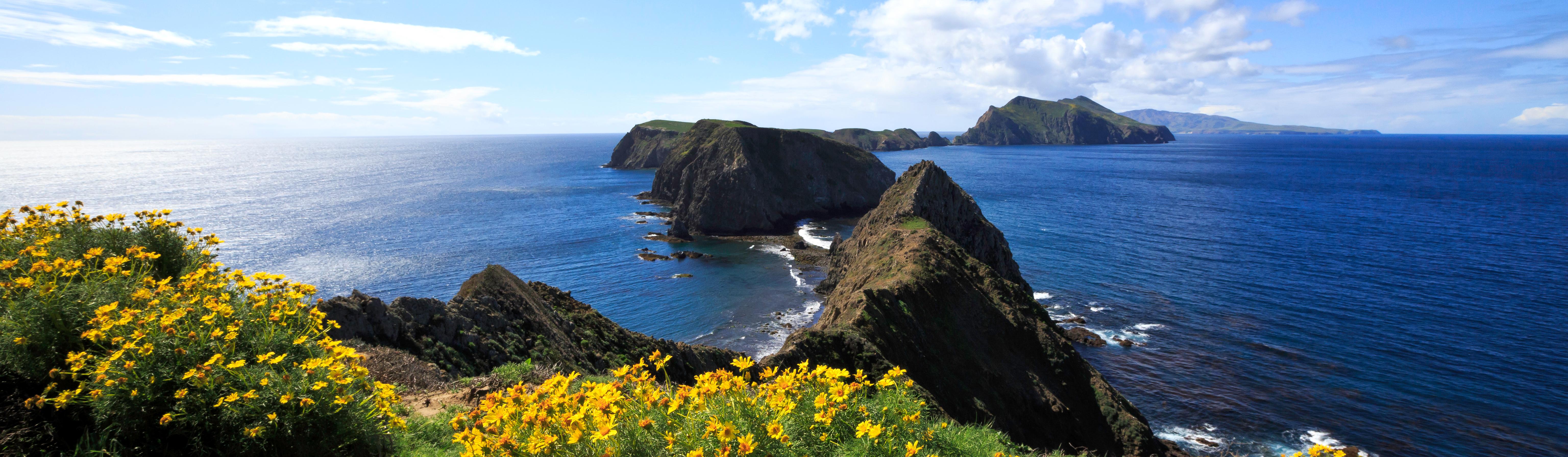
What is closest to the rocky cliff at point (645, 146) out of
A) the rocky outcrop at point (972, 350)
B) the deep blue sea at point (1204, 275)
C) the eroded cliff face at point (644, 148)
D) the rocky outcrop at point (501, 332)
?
the eroded cliff face at point (644, 148)

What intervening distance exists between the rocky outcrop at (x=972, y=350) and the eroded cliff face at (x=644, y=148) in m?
138

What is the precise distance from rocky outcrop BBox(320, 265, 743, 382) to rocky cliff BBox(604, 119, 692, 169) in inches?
5763

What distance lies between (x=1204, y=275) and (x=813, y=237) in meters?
39.7

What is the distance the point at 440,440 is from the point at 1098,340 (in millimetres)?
40496

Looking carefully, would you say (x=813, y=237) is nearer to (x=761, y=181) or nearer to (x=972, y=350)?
(x=761, y=181)

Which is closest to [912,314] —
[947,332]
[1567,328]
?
[947,332]

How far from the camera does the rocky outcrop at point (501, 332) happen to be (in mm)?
14156

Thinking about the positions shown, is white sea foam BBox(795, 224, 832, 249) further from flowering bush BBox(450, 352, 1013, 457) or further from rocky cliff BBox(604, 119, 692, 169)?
rocky cliff BBox(604, 119, 692, 169)

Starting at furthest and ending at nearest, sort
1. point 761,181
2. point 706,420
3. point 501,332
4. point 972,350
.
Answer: point 761,181 < point 972,350 < point 501,332 < point 706,420

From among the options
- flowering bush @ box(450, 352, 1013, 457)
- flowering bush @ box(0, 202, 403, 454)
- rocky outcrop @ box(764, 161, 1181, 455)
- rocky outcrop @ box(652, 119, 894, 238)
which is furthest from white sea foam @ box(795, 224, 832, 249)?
flowering bush @ box(0, 202, 403, 454)

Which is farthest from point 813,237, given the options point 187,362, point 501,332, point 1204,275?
point 187,362

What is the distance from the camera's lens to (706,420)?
550cm

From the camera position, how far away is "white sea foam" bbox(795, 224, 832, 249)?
71875 mm

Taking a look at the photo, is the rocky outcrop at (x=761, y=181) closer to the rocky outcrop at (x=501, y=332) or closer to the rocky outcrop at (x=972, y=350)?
the rocky outcrop at (x=972, y=350)
